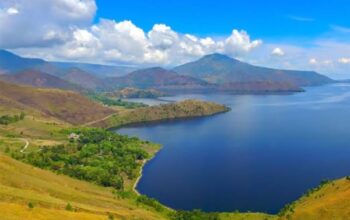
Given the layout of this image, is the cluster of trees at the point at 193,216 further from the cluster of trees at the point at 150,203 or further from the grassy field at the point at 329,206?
the grassy field at the point at 329,206

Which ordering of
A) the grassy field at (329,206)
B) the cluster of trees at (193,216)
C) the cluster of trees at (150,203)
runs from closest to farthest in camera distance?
the grassy field at (329,206) → the cluster of trees at (193,216) → the cluster of trees at (150,203)

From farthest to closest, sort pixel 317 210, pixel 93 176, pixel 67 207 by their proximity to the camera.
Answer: pixel 93 176 < pixel 317 210 < pixel 67 207

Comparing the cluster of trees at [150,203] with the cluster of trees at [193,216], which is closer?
the cluster of trees at [193,216]

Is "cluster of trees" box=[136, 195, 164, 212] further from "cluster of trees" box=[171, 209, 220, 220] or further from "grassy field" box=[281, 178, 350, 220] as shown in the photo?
"grassy field" box=[281, 178, 350, 220]

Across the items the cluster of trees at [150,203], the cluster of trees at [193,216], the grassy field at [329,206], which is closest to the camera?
the grassy field at [329,206]

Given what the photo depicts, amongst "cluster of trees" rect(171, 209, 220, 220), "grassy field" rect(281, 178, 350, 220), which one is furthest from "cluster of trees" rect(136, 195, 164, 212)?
"grassy field" rect(281, 178, 350, 220)

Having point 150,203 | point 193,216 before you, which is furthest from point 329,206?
point 150,203

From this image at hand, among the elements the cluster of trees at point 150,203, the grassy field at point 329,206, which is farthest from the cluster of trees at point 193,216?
the grassy field at point 329,206

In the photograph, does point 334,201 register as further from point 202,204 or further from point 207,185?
point 207,185

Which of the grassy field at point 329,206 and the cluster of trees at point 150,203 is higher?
the grassy field at point 329,206

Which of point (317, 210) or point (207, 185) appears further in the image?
point (207, 185)

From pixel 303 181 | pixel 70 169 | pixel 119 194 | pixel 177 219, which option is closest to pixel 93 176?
pixel 70 169
